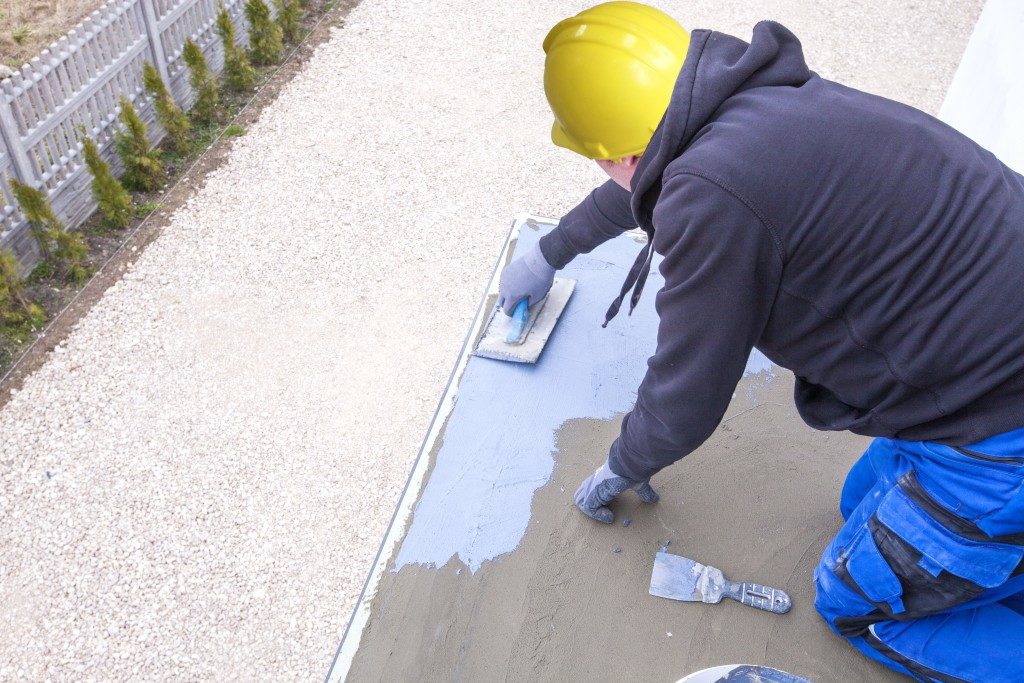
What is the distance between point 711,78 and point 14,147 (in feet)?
11.4

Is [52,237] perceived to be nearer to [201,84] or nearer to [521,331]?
[201,84]

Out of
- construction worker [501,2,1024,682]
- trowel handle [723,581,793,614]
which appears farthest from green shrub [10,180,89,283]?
trowel handle [723,581,793,614]

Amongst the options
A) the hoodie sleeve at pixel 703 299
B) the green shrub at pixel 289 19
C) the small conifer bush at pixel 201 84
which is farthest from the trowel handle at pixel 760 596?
the green shrub at pixel 289 19

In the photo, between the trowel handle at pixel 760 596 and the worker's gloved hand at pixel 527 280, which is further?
Result: the worker's gloved hand at pixel 527 280

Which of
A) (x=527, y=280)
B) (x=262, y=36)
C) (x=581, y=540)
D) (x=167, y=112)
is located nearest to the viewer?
(x=581, y=540)

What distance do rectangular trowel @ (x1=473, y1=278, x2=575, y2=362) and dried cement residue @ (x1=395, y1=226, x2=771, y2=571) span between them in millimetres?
33

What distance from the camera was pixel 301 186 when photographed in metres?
4.27

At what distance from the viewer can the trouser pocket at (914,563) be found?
58.8 inches

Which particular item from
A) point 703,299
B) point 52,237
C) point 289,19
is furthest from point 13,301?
point 703,299

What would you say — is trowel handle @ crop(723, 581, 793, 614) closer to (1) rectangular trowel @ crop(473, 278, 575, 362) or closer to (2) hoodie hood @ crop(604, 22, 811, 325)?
(1) rectangular trowel @ crop(473, 278, 575, 362)

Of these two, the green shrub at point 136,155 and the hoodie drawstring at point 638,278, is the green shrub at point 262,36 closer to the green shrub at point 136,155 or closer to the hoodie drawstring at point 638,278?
the green shrub at point 136,155

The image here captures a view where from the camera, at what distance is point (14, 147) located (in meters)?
3.62

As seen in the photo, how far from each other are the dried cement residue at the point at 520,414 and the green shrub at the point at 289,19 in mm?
3568

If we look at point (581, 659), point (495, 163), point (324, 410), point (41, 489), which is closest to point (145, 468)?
point (41, 489)
